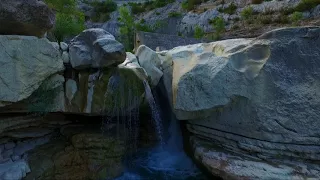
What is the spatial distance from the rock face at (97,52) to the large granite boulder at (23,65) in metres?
0.50

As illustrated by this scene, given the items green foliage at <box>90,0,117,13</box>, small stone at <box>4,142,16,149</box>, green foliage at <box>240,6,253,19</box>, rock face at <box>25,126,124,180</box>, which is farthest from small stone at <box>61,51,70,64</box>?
green foliage at <box>90,0,117,13</box>

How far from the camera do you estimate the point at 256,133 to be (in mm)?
5578

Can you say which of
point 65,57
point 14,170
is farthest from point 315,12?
point 14,170

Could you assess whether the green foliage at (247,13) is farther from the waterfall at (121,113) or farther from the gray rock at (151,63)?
the waterfall at (121,113)

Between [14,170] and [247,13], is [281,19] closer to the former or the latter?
[247,13]

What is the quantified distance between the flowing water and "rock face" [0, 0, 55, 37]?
1.79 metres

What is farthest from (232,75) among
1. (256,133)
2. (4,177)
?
(4,177)

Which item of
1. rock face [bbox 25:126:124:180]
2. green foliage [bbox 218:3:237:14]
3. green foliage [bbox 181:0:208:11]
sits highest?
green foliage [bbox 181:0:208:11]

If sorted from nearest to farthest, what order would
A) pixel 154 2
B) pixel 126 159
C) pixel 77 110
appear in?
pixel 77 110, pixel 126 159, pixel 154 2

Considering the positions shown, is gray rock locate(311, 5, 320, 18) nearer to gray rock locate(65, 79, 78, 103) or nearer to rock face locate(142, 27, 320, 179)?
rock face locate(142, 27, 320, 179)

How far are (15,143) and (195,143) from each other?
157 inches

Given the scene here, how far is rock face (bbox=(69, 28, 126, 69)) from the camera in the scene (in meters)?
5.88

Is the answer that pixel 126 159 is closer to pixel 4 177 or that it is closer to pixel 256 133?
pixel 4 177

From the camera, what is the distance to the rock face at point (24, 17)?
208 inches
